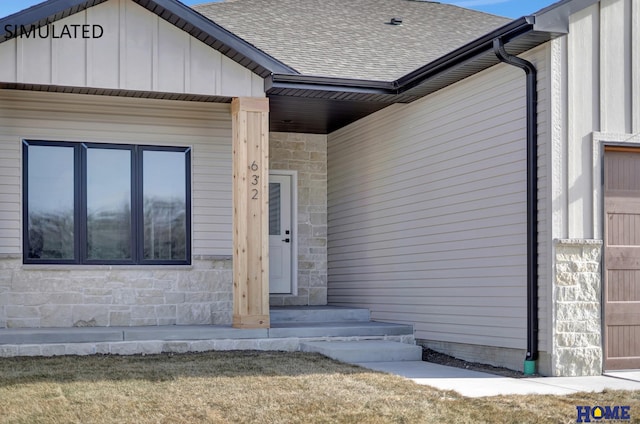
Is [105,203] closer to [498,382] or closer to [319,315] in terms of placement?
[319,315]

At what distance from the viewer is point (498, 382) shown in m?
7.77

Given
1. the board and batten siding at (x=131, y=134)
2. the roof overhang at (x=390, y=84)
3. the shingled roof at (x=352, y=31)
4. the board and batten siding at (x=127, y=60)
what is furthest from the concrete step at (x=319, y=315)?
the shingled roof at (x=352, y=31)

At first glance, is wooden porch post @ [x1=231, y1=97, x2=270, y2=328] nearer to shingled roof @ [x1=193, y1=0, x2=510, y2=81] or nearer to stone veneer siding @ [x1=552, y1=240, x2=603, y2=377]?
shingled roof @ [x1=193, y1=0, x2=510, y2=81]

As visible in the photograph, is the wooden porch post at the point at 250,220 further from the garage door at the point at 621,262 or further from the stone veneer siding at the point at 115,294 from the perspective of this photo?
the garage door at the point at 621,262

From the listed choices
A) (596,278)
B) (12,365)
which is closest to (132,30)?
(12,365)

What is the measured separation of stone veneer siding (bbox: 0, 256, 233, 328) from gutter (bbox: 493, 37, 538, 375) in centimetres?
433

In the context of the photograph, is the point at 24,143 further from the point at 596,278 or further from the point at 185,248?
the point at 596,278

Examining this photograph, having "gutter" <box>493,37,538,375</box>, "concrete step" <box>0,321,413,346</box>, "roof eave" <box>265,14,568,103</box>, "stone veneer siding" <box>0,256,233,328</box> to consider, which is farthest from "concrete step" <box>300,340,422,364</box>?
"roof eave" <box>265,14,568,103</box>

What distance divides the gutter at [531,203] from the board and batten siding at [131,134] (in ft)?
14.3

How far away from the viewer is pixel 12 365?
8.33m

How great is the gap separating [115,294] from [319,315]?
2.74 m

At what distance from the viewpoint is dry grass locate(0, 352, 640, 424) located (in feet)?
19.8

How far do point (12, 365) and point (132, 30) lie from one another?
3.94 meters

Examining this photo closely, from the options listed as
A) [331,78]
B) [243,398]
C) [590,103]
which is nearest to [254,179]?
[331,78]
